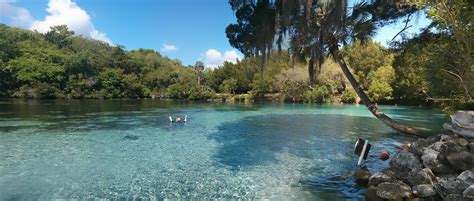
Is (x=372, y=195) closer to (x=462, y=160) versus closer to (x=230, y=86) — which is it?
(x=462, y=160)

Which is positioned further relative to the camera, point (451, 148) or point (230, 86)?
point (230, 86)

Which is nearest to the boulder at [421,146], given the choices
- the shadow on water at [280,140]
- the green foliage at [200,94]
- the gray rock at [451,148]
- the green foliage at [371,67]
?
the gray rock at [451,148]

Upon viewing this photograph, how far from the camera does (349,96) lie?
57906mm

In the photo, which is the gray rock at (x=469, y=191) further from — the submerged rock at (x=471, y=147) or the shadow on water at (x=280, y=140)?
the shadow on water at (x=280, y=140)

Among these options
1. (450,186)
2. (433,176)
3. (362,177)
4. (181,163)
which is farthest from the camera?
(181,163)

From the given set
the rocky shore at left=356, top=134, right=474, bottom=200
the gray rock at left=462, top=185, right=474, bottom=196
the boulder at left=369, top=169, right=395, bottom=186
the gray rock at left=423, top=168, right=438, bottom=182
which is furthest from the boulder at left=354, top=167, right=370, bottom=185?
the gray rock at left=462, top=185, right=474, bottom=196

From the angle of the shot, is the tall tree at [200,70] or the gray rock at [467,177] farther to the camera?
the tall tree at [200,70]

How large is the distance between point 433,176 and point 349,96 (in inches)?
2046

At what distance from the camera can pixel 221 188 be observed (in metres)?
9.45

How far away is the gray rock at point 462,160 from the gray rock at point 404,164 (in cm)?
96

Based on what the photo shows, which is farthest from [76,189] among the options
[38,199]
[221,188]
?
[221,188]

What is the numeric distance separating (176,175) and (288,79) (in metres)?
53.7

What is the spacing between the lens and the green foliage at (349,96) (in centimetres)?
5738

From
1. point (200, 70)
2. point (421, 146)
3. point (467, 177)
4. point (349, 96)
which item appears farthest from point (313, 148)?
point (200, 70)
